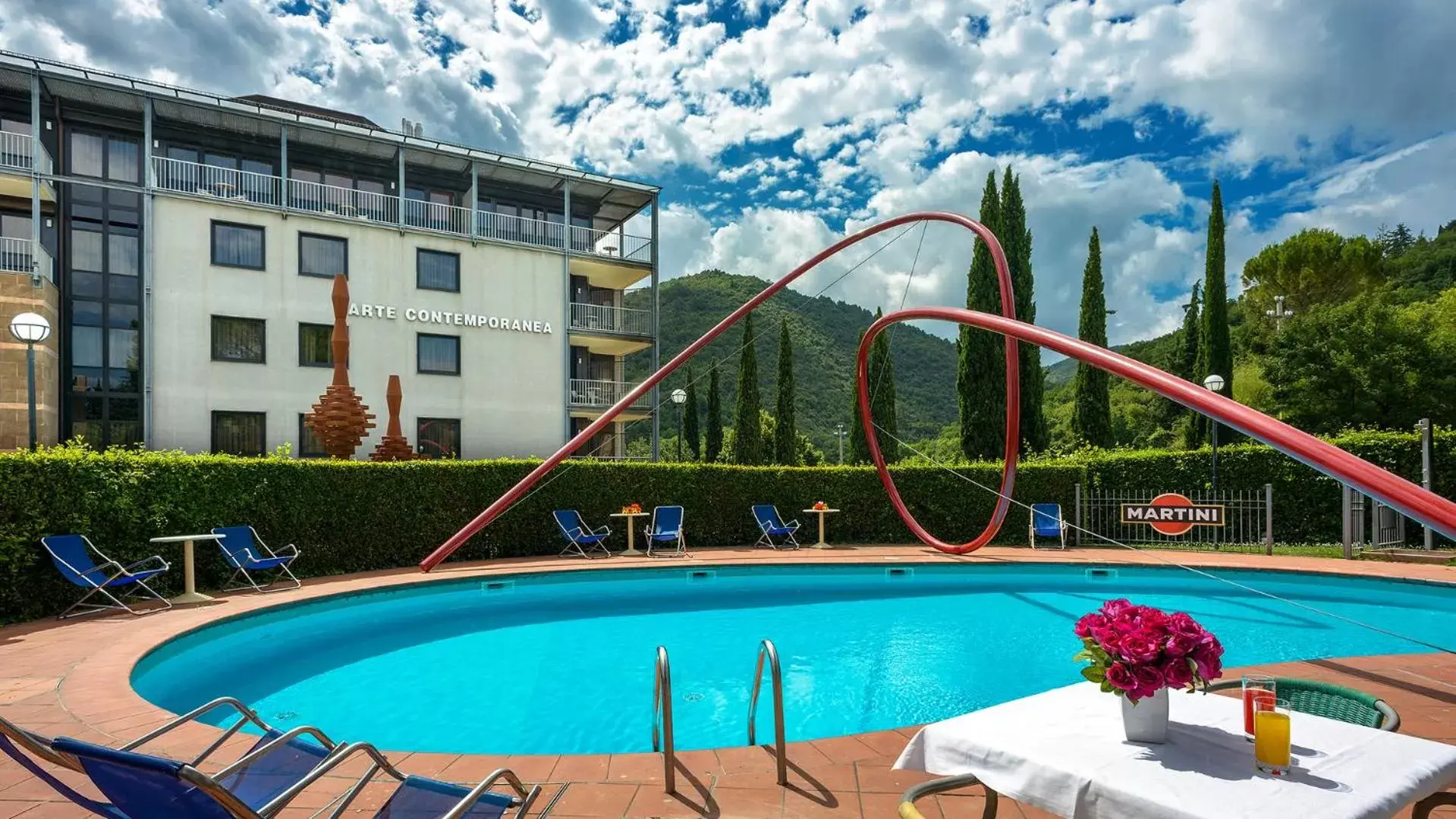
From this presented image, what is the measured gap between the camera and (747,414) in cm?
3000

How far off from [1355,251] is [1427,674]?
4569cm

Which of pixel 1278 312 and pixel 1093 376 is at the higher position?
pixel 1278 312

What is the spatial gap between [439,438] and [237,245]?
738 cm

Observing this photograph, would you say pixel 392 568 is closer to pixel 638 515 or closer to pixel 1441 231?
pixel 638 515

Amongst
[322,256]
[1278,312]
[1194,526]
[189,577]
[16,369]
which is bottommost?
[1194,526]

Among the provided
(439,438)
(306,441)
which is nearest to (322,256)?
(306,441)

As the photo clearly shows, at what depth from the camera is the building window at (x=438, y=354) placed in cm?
2328

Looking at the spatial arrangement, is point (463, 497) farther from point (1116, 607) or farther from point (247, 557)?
point (1116, 607)

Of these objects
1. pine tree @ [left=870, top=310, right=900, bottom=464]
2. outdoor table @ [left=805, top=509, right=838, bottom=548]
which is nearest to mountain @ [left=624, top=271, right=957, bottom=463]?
pine tree @ [left=870, top=310, right=900, bottom=464]

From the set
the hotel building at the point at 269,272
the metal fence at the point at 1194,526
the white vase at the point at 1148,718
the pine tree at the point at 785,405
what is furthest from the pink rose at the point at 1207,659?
the pine tree at the point at 785,405

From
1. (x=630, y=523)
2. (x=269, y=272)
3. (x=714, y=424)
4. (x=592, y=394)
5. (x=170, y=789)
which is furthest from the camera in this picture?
(x=714, y=424)

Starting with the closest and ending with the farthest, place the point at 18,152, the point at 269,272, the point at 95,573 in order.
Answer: the point at 95,573
the point at 18,152
the point at 269,272

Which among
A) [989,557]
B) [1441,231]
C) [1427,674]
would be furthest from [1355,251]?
[1427,674]

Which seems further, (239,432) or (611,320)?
(611,320)
